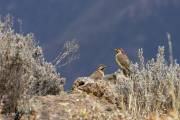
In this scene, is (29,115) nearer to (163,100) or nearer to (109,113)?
(109,113)

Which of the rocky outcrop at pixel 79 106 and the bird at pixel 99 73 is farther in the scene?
the bird at pixel 99 73

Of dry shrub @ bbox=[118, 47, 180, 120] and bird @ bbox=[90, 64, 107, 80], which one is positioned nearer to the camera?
dry shrub @ bbox=[118, 47, 180, 120]

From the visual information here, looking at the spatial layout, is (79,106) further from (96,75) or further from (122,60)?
(122,60)

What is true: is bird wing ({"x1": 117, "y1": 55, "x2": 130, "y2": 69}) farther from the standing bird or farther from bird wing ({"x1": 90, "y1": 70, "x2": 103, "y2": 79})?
bird wing ({"x1": 90, "y1": 70, "x2": 103, "y2": 79})

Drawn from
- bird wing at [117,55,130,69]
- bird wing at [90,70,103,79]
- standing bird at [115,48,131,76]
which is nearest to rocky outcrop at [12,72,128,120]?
bird wing at [90,70,103,79]

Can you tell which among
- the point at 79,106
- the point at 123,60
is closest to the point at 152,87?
the point at 79,106

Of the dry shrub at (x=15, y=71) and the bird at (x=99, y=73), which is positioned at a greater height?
the bird at (x=99, y=73)

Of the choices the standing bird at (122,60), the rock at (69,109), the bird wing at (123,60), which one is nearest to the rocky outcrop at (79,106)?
the rock at (69,109)

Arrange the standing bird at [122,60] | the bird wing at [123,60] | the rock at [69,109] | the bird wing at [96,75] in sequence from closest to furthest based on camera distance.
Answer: the rock at [69,109] < the bird wing at [96,75] < the standing bird at [122,60] < the bird wing at [123,60]

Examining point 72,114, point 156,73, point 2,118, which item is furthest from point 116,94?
point 2,118

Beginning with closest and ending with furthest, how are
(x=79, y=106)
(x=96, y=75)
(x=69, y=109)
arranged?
(x=69, y=109), (x=79, y=106), (x=96, y=75)

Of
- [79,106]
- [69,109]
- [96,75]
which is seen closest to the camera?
[69,109]

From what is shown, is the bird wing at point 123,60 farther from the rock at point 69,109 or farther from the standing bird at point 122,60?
the rock at point 69,109

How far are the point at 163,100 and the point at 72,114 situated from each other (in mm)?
1071
